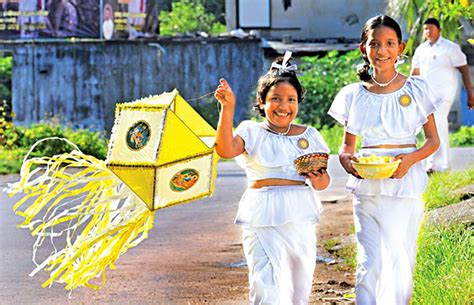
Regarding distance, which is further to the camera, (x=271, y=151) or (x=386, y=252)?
(x=386, y=252)

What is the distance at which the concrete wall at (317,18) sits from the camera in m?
34.6

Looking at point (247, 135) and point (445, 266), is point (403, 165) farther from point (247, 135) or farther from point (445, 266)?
point (445, 266)

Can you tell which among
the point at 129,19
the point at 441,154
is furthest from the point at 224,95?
the point at 129,19

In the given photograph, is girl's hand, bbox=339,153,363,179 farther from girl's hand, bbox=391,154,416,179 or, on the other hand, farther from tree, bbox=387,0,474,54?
tree, bbox=387,0,474,54

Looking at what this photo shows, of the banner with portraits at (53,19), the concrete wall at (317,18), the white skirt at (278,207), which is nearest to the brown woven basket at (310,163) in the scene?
the white skirt at (278,207)

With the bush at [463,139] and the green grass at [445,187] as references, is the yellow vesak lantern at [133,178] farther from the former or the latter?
the bush at [463,139]

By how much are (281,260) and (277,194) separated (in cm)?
33

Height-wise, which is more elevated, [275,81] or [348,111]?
[275,81]

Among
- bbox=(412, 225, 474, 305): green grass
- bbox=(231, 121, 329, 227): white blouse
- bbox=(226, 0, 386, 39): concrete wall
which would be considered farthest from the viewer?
bbox=(226, 0, 386, 39): concrete wall

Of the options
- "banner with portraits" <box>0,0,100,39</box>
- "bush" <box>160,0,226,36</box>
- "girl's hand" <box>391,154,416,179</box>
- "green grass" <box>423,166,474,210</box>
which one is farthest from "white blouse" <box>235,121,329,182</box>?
"bush" <box>160,0,226,36</box>

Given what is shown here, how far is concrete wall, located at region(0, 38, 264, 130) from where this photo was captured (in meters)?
30.8

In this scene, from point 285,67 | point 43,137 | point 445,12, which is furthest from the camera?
point 43,137

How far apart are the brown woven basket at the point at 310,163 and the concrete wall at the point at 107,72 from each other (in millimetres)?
24508

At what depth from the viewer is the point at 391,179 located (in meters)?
6.38
